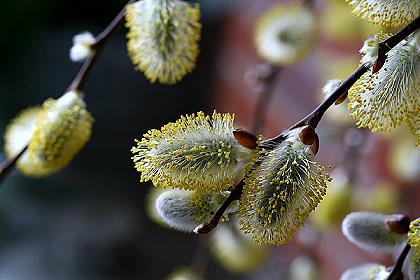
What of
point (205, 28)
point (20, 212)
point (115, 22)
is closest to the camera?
point (115, 22)

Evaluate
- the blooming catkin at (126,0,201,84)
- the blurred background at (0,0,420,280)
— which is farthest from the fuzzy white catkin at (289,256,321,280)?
the blurred background at (0,0,420,280)


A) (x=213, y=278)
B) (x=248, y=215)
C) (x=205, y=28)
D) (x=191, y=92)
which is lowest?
(x=213, y=278)

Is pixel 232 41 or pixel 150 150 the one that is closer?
pixel 150 150

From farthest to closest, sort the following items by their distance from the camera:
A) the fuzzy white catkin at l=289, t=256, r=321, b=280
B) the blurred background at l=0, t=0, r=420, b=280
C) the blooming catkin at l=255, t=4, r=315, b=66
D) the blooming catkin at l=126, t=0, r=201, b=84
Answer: the blurred background at l=0, t=0, r=420, b=280
the fuzzy white catkin at l=289, t=256, r=321, b=280
the blooming catkin at l=255, t=4, r=315, b=66
the blooming catkin at l=126, t=0, r=201, b=84

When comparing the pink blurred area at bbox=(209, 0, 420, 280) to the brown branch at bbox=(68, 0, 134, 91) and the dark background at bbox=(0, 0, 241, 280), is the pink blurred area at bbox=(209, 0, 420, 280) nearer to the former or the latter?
the dark background at bbox=(0, 0, 241, 280)

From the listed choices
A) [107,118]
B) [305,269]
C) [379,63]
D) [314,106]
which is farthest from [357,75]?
[107,118]

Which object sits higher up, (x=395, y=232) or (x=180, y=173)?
(x=180, y=173)

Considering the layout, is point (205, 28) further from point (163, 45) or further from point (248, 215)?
point (248, 215)

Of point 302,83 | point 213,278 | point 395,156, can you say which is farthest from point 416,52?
point 213,278
